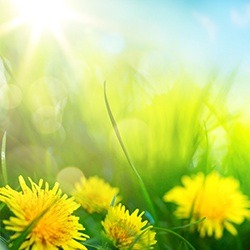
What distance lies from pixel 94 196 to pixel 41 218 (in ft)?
0.71

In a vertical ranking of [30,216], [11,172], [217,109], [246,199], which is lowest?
[30,216]

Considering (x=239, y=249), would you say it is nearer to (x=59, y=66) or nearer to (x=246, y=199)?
(x=246, y=199)

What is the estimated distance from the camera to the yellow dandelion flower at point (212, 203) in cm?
62

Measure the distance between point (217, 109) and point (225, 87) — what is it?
0.11 feet

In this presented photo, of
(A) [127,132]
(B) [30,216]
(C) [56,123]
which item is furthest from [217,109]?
(B) [30,216]

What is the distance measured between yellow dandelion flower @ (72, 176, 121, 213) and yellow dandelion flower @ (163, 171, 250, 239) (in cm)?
8

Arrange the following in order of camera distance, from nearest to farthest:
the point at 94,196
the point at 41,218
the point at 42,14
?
the point at 41,218 < the point at 94,196 < the point at 42,14

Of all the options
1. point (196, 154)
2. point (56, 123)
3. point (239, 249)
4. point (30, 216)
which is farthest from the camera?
point (56, 123)

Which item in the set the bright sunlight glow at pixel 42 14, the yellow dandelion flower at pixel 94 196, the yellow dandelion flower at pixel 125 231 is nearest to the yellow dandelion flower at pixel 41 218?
the yellow dandelion flower at pixel 125 231

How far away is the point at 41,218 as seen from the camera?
1.36 ft

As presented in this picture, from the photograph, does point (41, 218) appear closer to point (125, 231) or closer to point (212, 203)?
point (125, 231)

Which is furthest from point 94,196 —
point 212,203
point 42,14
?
point 42,14

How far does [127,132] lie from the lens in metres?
0.82

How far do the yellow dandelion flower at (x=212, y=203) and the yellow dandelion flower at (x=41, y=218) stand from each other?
206 millimetres
